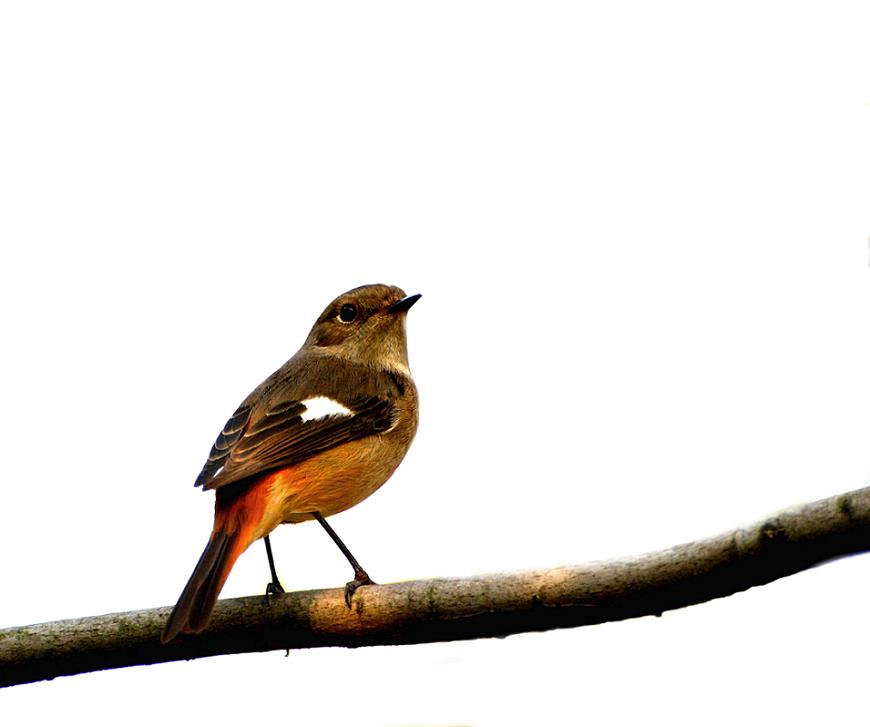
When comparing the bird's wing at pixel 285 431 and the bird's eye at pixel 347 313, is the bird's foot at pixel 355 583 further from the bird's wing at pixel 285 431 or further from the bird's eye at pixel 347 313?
the bird's eye at pixel 347 313

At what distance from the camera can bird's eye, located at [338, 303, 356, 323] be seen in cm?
667

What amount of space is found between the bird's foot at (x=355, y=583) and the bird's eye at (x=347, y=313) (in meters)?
2.11

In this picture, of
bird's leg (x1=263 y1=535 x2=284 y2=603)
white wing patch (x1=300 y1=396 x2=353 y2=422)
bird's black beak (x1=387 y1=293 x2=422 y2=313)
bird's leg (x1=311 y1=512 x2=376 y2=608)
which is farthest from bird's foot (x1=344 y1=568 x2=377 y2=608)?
bird's black beak (x1=387 y1=293 x2=422 y2=313)

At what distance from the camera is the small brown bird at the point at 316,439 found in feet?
15.1

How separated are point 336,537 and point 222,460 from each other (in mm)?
621

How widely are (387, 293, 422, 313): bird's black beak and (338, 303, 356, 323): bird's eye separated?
0.24 m

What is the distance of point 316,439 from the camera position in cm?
531

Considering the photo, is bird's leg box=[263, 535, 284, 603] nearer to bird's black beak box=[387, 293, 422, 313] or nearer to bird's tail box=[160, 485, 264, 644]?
bird's tail box=[160, 485, 264, 644]

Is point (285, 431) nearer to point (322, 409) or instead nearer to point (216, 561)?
point (322, 409)

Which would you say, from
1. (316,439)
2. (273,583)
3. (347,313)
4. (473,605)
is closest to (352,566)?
(273,583)

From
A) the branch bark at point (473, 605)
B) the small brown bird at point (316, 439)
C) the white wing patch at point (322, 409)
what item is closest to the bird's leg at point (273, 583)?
the small brown bird at point (316, 439)

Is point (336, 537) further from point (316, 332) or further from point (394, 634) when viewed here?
point (316, 332)

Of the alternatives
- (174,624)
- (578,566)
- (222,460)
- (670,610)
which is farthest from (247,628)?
(670,610)

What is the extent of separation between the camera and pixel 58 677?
3.95 m
